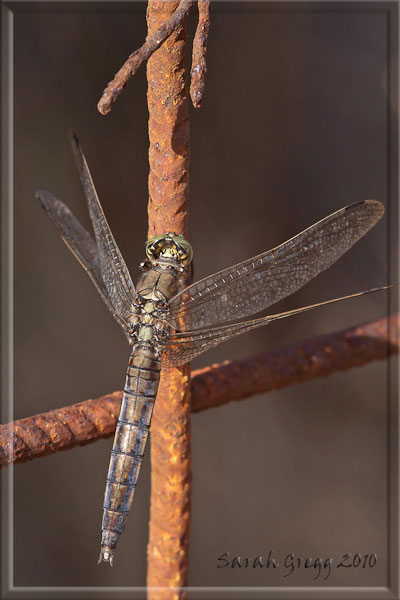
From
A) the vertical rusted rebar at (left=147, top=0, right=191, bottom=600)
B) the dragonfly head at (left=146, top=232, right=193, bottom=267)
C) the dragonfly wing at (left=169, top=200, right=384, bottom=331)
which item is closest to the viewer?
the vertical rusted rebar at (left=147, top=0, right=191, bottom=600)

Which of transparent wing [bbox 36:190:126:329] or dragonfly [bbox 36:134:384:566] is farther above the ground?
transparent wing [bbox 36:190:126:329]

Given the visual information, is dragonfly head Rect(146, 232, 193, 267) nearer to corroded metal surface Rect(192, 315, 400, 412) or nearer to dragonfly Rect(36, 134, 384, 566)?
dragonfly Rect(36, 134, 384, 566)

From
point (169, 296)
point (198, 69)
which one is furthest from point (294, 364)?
point (198, 69)
